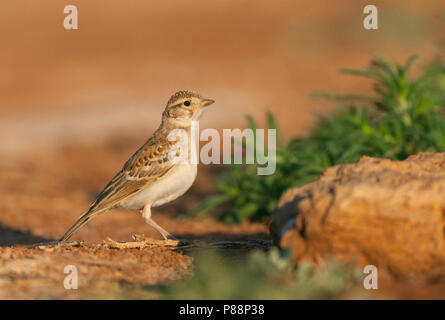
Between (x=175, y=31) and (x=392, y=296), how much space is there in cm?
2501

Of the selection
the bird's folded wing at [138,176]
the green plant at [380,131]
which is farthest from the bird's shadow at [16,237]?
the green plant at [380,131]

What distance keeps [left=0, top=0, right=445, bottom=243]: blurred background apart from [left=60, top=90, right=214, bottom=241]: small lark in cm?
206

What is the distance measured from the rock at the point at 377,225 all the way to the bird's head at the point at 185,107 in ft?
8.06

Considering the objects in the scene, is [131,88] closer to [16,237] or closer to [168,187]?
[16,237]

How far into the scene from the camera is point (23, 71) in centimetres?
2264

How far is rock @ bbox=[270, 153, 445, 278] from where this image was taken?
13.2 ft

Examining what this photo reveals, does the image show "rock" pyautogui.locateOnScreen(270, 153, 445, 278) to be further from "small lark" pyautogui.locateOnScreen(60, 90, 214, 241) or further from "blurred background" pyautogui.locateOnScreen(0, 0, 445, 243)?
"blurred background" pyautogui.locateOnScreen(0, 0, 445, 243)

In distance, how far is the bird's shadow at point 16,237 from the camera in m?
7.15

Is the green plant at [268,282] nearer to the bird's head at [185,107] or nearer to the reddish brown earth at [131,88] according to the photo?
the reddish brown earth at [131,88]

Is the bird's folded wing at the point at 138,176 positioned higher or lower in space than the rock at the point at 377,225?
higher

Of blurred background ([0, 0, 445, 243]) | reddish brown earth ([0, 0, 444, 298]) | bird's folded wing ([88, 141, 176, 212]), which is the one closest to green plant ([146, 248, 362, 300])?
reddish brown earth ([0, 0, 444, 298])

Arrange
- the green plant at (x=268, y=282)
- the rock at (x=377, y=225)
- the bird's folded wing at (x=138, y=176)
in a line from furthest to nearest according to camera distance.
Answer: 1. the bird's folded wing at (x=138, y=176)
2. the rock at (x=377, y=225)
3. the green plant at (x=268, y=282)

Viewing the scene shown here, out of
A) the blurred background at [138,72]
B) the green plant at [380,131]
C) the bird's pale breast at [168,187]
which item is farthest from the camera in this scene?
the blurred background at [138,72]
